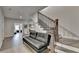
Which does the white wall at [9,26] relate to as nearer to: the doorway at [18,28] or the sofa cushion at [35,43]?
the doorway at [18,28]

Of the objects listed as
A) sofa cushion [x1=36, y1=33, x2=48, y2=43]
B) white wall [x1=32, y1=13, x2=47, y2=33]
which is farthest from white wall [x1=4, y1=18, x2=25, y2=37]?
sofa cushion [x1=36, y1=33, x2=48, y2=43]

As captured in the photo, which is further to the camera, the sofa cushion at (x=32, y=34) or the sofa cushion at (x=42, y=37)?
the sofa cushion at (x=32, y=34)

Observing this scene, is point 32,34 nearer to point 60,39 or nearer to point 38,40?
point 38,40

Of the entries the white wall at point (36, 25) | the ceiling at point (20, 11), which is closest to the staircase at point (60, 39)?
the white wall at point (36, 25)

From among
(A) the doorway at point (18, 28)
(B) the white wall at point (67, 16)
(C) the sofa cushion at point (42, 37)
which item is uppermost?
(B) the white wall at point (67, 16)

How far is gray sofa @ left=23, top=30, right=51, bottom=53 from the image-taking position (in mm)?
1885

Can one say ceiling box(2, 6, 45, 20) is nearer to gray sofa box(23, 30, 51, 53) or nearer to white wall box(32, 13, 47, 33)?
white wall box(32, 13, 47, 33)

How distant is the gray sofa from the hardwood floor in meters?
0.12

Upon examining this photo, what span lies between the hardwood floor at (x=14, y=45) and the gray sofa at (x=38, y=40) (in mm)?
123

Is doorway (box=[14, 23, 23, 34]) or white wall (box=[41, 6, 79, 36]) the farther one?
doorway (box=[14, 23, 23, 34])

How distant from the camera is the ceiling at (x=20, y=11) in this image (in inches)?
72.4

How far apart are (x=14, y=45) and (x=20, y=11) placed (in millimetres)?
773

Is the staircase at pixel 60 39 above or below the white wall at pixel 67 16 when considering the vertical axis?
below
